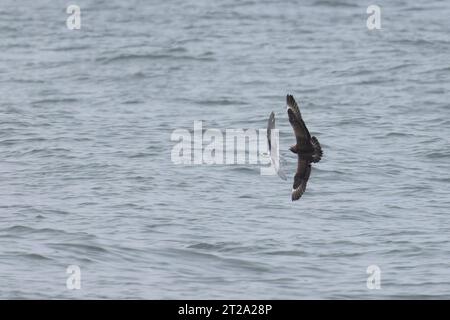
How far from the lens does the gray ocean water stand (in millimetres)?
16234

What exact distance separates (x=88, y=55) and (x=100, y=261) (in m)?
17.1

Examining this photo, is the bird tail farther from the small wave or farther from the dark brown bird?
the small wave

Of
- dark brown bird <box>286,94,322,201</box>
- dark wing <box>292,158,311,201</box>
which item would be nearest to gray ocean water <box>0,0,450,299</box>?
dark wing <box>292,158,311,201</box>

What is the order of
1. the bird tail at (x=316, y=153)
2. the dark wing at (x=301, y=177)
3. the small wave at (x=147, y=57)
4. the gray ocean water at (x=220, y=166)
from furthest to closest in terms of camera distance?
the small wave at (x=147, y=57)
the gray ocean water at (x=220, y=166)
the dark wing at (x=301, y=177)
the bird tail at (x=316, y=153)

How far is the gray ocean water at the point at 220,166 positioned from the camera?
53.3 feet

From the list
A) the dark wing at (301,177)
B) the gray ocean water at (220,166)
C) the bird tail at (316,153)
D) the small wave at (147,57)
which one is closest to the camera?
the bird tail at (316,153)

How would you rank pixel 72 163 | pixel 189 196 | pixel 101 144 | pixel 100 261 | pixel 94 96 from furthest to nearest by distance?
pixel 94 96
pixel 101 144
pixel 72 163
pixel 189 196
pixel 100 261

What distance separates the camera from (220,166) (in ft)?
72.0

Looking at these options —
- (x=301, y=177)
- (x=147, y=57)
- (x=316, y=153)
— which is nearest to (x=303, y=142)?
(x=316, y=153)

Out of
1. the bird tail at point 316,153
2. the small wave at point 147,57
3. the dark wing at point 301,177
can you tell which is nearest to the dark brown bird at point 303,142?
the bird tail at point 316,153

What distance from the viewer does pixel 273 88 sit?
1121 inches

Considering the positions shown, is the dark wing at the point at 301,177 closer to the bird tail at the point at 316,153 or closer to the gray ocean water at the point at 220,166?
the bird tail at the point at 316,153

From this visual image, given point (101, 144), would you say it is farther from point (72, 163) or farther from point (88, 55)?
point (88, 55)

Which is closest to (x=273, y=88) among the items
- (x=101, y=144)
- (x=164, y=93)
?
(x=164, y=93)
